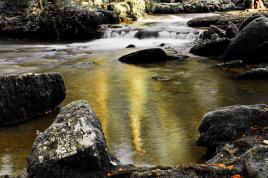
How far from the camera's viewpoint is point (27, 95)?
9859 mm

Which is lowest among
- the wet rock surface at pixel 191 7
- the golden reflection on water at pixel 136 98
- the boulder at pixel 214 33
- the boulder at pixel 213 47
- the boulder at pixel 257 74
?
the golden reflection on water at pixel 136 98

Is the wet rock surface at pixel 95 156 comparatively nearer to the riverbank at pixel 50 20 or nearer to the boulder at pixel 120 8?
the riverbank at pixel 50 20

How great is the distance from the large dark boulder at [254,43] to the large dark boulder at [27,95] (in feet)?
29.1

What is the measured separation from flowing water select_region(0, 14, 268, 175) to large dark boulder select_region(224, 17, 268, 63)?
1365 millimetres

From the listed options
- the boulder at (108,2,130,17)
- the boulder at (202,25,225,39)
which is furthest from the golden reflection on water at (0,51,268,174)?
the boulder at (108,2,130,17)

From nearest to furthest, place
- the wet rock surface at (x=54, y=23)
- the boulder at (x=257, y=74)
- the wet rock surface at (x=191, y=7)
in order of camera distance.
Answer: the boulder at (x=257, y=74), the wet rock surface at (x=54, y=23), the wet rock surface at (x=191, y=7)

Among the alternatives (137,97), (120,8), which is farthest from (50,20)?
(137,97)

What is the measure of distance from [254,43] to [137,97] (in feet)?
22.4

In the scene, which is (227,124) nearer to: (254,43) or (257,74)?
(257,74)

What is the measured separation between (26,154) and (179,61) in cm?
1203

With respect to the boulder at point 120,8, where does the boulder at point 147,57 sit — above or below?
below

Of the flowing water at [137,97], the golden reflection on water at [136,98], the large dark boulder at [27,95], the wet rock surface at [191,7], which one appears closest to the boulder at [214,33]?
the flowing water at [137,97]

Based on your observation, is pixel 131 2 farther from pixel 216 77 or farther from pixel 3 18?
pixel 216 77

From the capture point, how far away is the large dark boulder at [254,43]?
1664 centimetres
